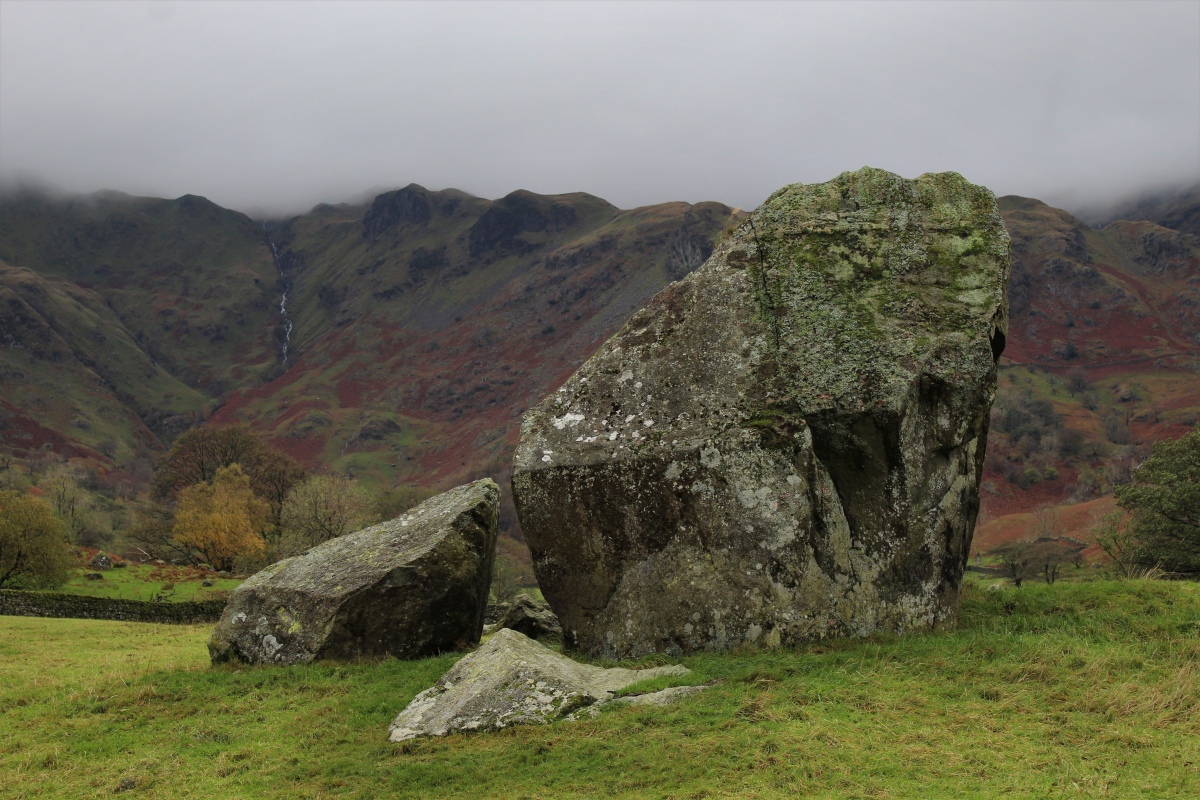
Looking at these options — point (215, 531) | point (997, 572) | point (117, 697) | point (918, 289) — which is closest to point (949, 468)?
point (918, 289)

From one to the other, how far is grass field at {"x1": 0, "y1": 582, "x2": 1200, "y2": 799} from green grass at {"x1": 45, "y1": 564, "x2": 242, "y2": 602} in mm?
30828

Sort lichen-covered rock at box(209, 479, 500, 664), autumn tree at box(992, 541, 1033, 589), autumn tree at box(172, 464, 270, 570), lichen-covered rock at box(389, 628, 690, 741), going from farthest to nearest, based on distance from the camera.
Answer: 1. autumn tree at box(992, 541, 1033, 589)
2. autumn tree at box(172, 464, 270, 570)
3. lichen-covered rock at box(209, 479, 500, 664)
4. lichen-covered rock at box(389, 628, 690, 741)

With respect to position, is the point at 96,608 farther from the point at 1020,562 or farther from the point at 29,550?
the point at 1020,562

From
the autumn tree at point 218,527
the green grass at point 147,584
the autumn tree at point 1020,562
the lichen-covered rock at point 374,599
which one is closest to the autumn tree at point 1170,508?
the autumn tree at point 1020,562

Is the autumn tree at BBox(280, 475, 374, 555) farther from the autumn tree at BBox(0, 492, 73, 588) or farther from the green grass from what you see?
the autumn tree at BBox(0, 492, 73, 588)

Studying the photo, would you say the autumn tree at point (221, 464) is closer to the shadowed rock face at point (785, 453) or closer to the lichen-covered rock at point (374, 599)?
the lichen-covered rock at point (374, 599)

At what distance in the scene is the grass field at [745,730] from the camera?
949 cm

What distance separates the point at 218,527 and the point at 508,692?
5475 cm

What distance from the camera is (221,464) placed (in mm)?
80688

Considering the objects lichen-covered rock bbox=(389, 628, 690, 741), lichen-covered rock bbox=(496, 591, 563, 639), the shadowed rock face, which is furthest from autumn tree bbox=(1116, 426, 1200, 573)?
lichen-covered rock bbox=(389, 628, 690, 741)

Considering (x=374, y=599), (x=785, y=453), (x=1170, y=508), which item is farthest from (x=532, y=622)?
(x=1170, y=508)

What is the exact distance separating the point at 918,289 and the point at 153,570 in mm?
48889

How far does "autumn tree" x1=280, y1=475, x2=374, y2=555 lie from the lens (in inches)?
2398

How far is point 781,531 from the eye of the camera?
14109mm
